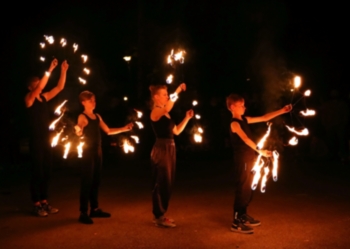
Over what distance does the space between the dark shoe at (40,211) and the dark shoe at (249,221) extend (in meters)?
3.30

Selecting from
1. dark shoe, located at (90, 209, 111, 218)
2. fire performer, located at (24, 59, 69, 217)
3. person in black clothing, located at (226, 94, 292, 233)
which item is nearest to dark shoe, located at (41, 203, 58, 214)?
fire performer, located at (24, 59, 69, 217)

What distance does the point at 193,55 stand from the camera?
17094mm

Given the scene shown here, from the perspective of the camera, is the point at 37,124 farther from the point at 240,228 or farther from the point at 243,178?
the point at 240,228

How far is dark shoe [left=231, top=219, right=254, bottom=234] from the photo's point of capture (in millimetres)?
7699

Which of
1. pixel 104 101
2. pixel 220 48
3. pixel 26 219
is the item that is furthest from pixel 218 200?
pixel 220 48

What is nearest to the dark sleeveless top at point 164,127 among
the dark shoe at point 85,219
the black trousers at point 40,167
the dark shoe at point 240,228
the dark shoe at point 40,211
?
the dark shoe at point 240,228

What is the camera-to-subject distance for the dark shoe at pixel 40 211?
902 cm

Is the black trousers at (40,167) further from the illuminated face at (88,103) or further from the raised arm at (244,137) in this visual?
the raised arm at (244,137)

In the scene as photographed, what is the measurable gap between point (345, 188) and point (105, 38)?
33.0 ft

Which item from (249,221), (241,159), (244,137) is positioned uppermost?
(244,137)

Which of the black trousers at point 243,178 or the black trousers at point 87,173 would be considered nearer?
the black trousers at point 243,178

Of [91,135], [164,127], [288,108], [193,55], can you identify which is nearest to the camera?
[288,108]

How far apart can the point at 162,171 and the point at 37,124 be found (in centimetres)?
238

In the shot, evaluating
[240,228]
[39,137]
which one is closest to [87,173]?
[39,137]
